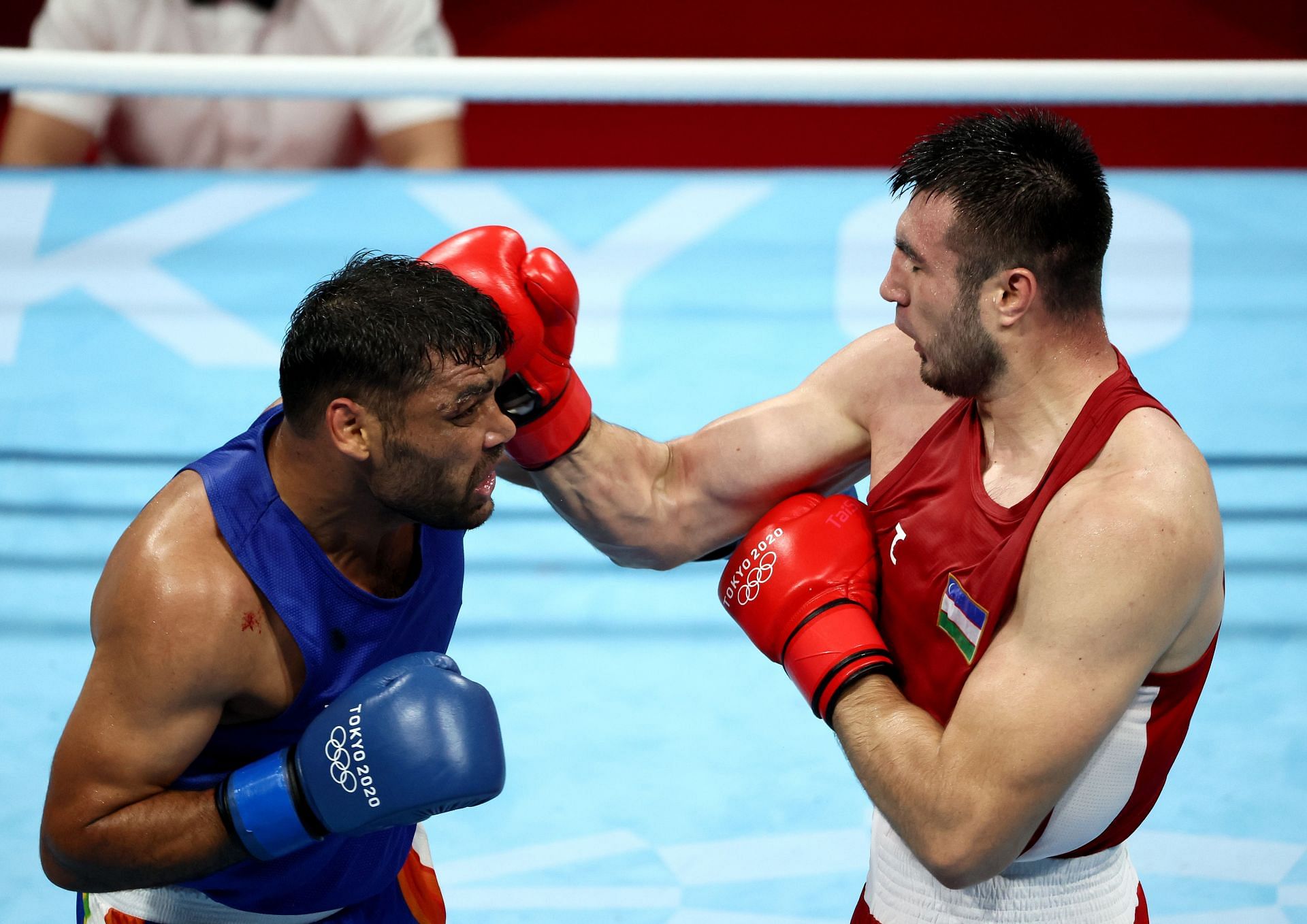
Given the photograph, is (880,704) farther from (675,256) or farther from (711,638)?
(675,256)

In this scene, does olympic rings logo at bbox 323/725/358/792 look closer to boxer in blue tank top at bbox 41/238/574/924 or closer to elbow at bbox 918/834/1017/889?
boxer in blue tank top at bbox 41/238/574/924

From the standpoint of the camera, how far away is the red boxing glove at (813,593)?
208 cm

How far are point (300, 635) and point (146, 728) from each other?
0.22 metres

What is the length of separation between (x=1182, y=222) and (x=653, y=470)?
2641 millimetres

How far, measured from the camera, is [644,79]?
11.0 feet

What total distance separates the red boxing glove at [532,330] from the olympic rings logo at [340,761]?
69cm

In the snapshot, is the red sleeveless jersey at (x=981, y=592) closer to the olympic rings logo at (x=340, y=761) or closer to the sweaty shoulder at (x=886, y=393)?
the sweaty shoulder at (x=886, y=393)

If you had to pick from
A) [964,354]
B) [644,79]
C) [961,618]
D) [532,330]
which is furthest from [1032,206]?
[644,79]

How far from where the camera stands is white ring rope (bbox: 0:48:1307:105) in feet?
11.1

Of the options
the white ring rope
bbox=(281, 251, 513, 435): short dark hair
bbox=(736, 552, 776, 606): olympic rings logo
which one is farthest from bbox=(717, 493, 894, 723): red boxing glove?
the white ring rope

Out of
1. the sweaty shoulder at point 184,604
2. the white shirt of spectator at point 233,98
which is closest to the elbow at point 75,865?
the sweaty shoulder at point 184,604

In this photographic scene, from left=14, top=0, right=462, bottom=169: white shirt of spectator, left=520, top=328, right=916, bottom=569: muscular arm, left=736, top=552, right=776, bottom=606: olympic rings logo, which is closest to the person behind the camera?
left=736, top=552, right=776, bottom=606: olympic rings logo

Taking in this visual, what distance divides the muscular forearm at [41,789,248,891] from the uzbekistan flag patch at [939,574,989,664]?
→ 0.98m

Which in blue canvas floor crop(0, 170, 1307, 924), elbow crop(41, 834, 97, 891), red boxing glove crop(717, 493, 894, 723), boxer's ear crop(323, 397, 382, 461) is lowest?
blue canvas floor crop(0, 170, 1307, 924)
